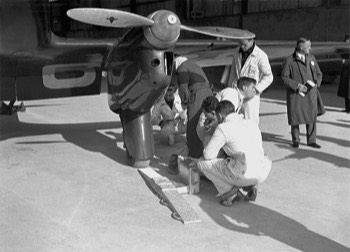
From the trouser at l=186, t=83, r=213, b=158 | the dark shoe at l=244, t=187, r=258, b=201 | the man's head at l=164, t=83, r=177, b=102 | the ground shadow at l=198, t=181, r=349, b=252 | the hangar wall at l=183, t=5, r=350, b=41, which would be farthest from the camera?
the hangar wall at l=183, t=5, r=350, b=41

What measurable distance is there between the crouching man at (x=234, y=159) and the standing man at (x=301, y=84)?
8.94ft

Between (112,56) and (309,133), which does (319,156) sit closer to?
(309,133)

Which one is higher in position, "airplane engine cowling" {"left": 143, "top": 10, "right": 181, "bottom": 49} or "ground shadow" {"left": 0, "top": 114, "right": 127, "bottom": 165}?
"airplane engine cowling" {"left": 143, "top": 10, "right": 181, "bottom": 49}

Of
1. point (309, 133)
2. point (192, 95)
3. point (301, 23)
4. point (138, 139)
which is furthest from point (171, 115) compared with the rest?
point (301, 23)

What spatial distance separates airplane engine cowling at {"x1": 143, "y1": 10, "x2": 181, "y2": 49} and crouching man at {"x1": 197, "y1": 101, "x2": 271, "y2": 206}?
1.11 metres

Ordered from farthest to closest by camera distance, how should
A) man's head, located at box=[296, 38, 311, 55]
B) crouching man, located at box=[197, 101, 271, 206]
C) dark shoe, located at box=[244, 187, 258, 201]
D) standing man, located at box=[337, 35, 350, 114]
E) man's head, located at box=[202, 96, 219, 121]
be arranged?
standing man, located at box=[337, 35, 350, 114] → man's head, located at box=[296, 38, 311, 55] → man's head, located at box=[202, 96, 219, 121] → dark shoe, located at box=[244, 187, 258, 201] → crouching man, located at box=[197, 101, 271, 206]

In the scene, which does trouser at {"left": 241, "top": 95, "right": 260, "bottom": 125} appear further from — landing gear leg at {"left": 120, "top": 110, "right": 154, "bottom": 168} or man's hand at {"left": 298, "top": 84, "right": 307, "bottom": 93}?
landing gear leg at {"left": 120, "top": 110, "right": 154, "bottom": 168}

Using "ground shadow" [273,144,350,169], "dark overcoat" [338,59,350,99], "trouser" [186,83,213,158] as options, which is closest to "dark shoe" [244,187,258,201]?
"trouser" [186,83,213,158]

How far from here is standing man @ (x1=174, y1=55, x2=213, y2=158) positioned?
18.6ft

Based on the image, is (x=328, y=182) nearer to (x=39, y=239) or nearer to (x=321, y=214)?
(x=321, y=214)

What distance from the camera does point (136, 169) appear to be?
6152 mm

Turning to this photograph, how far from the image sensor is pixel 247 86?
621 cm

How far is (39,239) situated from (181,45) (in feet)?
16.4

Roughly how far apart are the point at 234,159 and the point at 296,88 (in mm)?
3069
